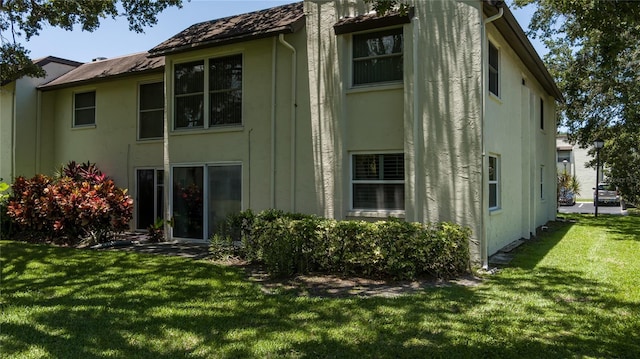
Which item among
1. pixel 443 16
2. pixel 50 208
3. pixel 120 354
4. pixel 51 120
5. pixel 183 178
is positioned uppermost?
pixel 443 16

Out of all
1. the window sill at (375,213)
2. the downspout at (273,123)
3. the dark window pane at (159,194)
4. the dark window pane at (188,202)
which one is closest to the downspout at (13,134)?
the dark window pane at (159,194)

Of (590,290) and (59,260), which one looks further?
(59,260)

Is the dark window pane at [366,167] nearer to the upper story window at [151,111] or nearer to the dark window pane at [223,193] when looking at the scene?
the dark window pane at [223,193]

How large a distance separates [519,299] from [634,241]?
8632mm

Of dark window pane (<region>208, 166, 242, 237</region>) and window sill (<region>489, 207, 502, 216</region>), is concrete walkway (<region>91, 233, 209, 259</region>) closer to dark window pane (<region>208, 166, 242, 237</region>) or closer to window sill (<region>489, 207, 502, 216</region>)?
dark window pane (<region>208, 166, 242, 237</region>)

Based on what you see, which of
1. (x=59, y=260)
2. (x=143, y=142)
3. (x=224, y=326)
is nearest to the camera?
(x=224, y=326)

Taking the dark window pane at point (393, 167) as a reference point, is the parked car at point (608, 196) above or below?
below

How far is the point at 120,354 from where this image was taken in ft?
14.9

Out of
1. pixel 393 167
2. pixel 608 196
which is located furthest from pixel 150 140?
pixel 608 196

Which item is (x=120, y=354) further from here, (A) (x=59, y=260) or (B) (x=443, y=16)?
(B) (x=443, y=16)

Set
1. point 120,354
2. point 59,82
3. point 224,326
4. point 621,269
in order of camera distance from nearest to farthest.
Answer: point 120,354
point 224,326
point 621,269
point 59,82

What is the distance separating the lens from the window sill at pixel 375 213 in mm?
9484

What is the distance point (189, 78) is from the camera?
12.4 metres

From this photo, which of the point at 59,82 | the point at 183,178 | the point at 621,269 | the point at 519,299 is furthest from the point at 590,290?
the point at 59,82
